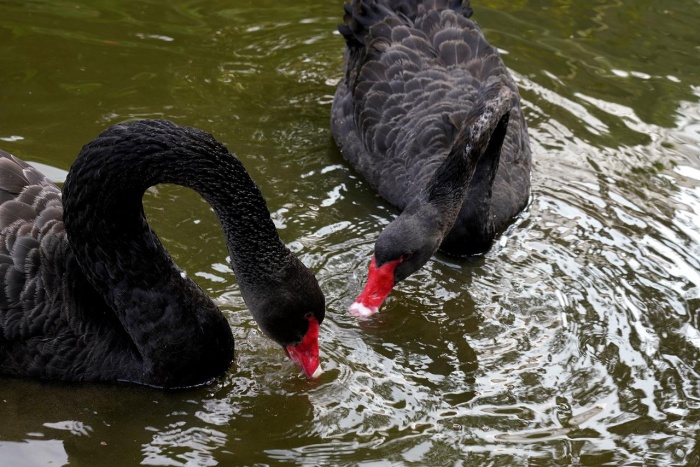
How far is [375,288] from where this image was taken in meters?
5.80

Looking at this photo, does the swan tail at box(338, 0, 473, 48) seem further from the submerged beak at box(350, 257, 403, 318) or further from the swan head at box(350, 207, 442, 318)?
the submerged beak at box(350, 257, 403, 318)

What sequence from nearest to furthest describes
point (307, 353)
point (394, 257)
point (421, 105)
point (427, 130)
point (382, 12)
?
point (307, 353) → point (394, 257) → point (427, 130) → point (421, 105) → point (382, 12)

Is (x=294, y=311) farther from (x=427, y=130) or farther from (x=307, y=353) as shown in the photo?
(x=427, y=130)

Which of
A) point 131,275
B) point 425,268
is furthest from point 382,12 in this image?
point 131,275

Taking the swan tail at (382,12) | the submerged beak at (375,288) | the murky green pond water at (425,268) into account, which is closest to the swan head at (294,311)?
the murky green pond water at (425,268)

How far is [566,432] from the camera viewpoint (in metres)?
4.95

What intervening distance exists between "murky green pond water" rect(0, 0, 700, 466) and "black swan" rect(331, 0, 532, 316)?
203 millimetres

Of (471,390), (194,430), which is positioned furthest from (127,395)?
(471,390)

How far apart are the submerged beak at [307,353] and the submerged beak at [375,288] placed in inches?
29.2

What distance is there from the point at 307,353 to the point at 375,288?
92 centimetres

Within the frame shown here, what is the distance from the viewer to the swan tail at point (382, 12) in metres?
7.75

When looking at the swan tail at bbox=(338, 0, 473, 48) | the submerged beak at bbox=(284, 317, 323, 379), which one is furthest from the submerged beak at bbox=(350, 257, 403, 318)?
the swan tail at bbox=(338, 0, 473, 48)

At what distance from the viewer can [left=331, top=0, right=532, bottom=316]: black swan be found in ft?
19.5

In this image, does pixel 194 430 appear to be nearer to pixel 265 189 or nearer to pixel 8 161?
pixel 8 161
